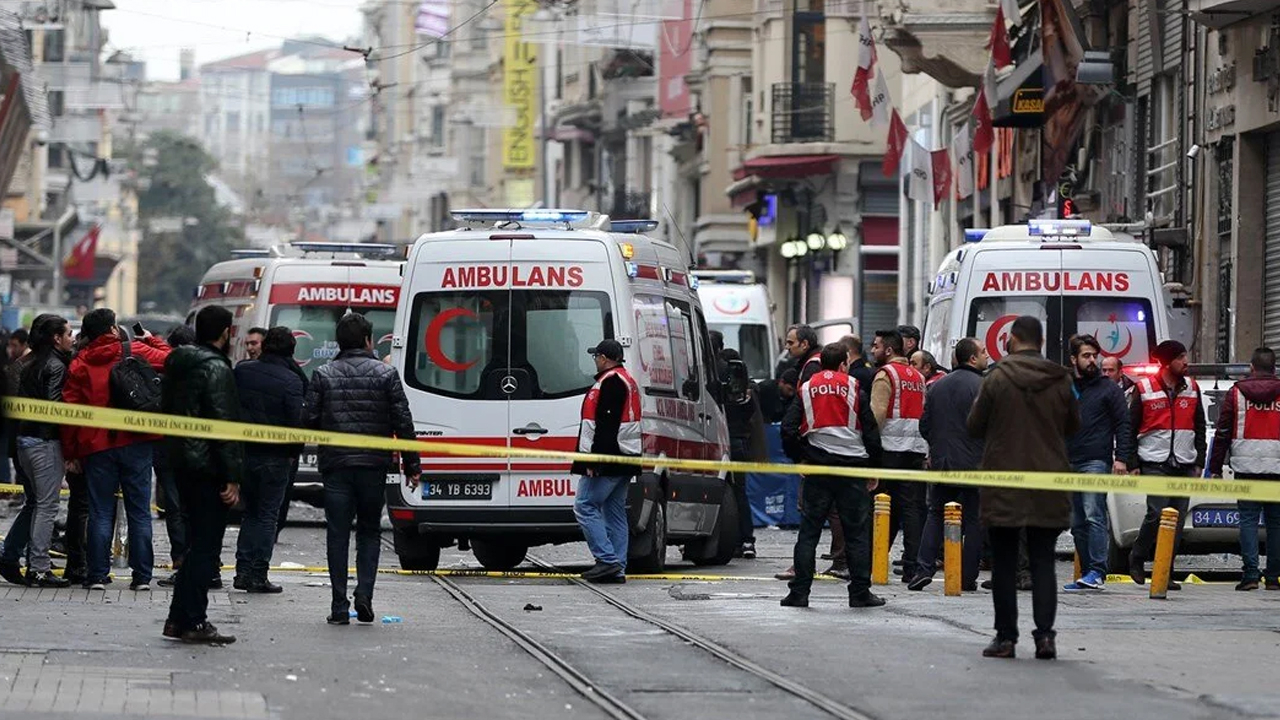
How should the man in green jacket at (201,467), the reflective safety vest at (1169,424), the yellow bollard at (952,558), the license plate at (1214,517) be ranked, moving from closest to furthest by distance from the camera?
1. the man in green jacket at (201,467)
2. the yellow bollard at (952,558)
3. the reflective safety vest at (1169,424)
4. the license plate at (1214,517)

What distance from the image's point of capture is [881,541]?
1930 cm

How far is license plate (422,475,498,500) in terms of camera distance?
19750 millimetres

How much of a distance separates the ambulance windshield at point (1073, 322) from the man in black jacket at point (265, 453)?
21.7 ft

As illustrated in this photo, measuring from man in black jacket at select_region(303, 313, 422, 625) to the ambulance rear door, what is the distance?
411 cm

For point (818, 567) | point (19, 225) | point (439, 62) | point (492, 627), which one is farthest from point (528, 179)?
point (492, 627)

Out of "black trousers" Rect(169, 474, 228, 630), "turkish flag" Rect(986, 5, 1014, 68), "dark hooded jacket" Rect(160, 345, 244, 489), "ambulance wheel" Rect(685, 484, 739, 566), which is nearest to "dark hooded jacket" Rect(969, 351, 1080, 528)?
"dark hooded jacket" Rect(160, 345, 244, 489)

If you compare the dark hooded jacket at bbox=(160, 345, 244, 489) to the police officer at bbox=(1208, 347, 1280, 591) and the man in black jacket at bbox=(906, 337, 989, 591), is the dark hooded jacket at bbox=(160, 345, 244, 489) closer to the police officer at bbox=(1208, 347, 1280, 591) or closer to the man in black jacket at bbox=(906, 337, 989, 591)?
the man in black jacket at bbox=(906, 337, 989, 591)

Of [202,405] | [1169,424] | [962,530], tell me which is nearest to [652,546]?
[962,530]

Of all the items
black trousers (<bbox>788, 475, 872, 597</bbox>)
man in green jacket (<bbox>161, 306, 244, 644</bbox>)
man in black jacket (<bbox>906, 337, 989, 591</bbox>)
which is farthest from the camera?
man in black jacket (<bbox>906, 337, 989, 591</bbox>)

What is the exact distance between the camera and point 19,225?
80375 millimetres

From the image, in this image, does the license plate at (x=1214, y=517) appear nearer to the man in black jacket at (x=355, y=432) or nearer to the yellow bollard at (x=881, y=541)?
the yellow bollard at (x=881, y=541)

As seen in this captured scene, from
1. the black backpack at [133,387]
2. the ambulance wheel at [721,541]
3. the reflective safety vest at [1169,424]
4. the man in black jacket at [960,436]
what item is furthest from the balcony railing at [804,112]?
the black backpack at [133,387]

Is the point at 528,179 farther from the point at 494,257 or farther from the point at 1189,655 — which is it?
the point at 1189,655

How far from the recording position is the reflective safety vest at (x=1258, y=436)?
61.9 feet
